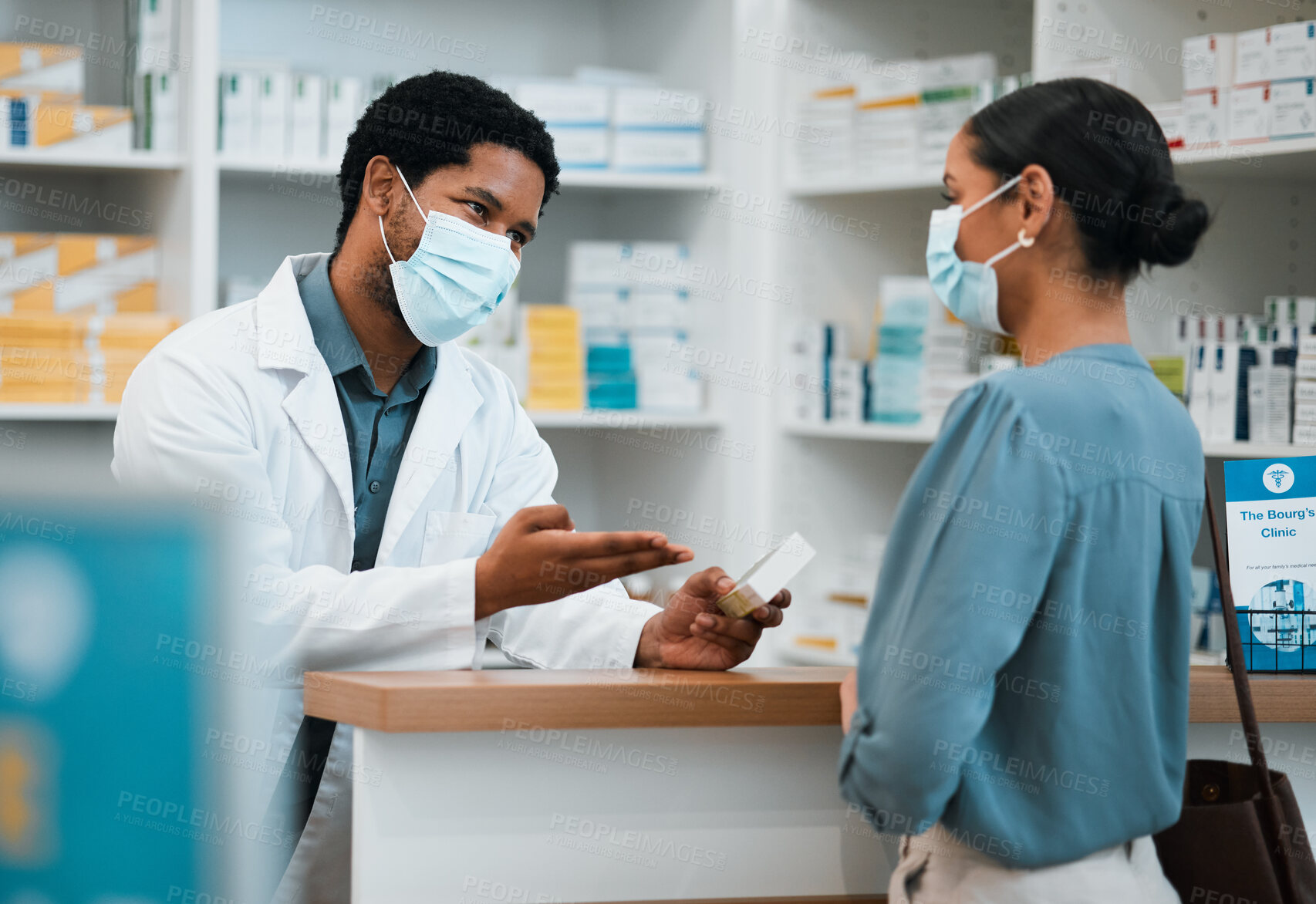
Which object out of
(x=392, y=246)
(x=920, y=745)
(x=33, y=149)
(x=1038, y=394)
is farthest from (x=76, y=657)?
(x=33, y=149)

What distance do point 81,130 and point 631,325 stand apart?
131 centimetres

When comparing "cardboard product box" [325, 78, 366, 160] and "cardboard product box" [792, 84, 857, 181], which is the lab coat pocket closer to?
"cardboard product box" [325, 78, 366, 160]

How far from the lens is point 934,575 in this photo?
988 millimetres

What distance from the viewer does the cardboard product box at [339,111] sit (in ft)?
9.43

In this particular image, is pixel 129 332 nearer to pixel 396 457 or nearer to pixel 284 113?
pixel 284 113

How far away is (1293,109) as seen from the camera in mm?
2170

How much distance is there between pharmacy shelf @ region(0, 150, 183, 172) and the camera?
2697 mm

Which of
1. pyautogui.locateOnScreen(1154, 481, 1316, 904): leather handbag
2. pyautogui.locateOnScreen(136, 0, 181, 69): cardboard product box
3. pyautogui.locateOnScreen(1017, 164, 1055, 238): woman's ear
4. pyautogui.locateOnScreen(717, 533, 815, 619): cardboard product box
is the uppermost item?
pyautogui.locateOnScreen(136, 0, 181, 69): cardboard product box

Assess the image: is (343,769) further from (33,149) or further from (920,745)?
(33,149)

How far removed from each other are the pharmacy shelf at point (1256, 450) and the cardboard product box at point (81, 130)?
91.7 inches

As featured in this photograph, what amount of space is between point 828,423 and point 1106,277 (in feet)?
6.28

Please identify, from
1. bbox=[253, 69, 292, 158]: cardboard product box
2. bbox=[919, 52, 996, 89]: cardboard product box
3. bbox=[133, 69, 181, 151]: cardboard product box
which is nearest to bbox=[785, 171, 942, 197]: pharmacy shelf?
bbox=[919, 52, 996, 89]: cardboard product box

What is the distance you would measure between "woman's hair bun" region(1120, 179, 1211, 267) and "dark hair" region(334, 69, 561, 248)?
104cm

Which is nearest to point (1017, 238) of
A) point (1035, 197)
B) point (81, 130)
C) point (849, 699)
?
point (1035, 197)
